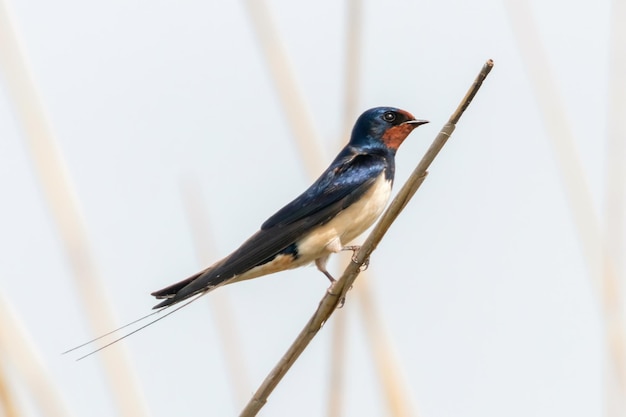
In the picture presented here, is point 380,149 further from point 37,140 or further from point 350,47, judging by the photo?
point 37,140

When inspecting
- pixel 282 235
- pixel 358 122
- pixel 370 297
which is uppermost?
pixel 358 122

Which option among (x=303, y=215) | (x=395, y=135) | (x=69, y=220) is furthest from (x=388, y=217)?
(x=395, y=135)

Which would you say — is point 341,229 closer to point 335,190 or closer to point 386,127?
point 335,190

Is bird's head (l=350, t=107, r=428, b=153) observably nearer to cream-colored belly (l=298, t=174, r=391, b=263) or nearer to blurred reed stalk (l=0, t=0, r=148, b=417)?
cream-colored belly (l=298, t=174, r=391, b=263)

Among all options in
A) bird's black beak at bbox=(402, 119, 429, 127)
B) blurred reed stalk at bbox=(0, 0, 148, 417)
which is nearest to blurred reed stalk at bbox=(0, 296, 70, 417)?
blurred reed stalk at bbox=(0, 0, 148, 417)

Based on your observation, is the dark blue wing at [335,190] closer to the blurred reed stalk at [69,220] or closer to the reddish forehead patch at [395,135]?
the reddish forehead patch at [395,135]

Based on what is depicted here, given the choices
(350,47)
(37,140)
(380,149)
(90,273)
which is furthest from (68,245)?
(380,149)

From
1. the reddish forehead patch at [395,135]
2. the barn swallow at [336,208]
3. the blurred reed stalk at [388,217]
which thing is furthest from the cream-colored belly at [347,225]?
the blurred reed stalk at [388,217]
